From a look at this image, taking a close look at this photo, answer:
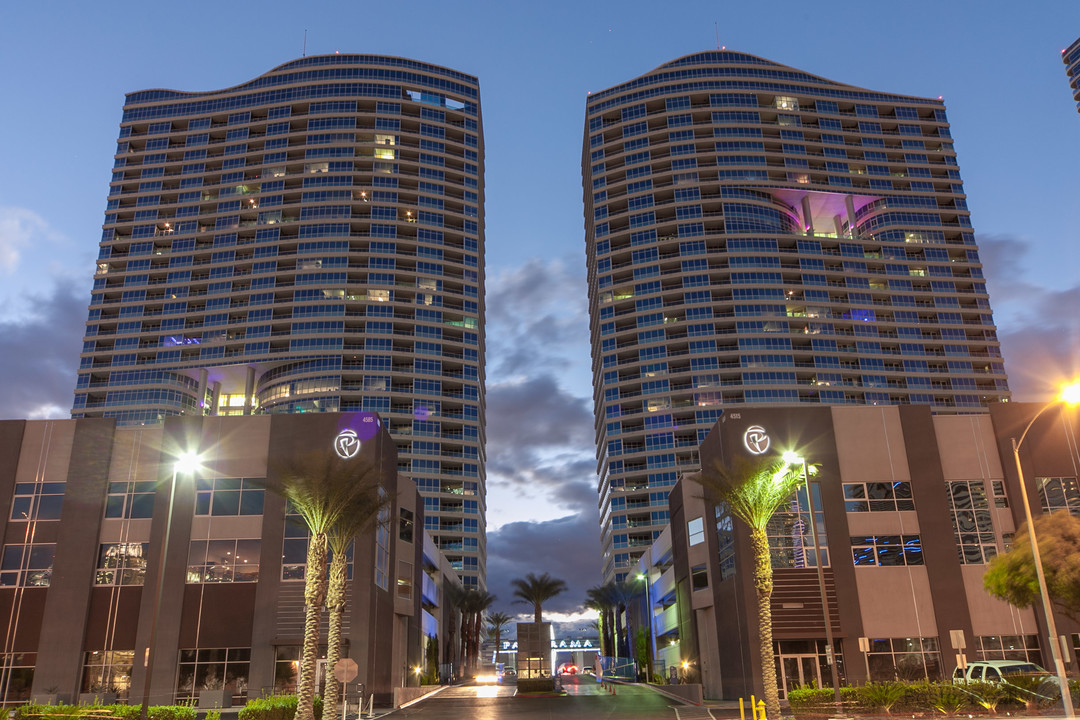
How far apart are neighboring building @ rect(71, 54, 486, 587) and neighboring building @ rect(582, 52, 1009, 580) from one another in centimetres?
2726

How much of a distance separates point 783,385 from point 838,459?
8275cm

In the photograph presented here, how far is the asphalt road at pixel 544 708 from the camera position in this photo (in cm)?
4041

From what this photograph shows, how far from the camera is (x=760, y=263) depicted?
14212cm

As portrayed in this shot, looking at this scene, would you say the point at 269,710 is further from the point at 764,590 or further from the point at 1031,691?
the point at 1031,691

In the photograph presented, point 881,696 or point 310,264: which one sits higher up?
point 310,264

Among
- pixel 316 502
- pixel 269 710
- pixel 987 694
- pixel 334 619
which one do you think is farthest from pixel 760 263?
pixel 269 710

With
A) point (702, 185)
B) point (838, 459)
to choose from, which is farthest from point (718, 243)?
point (838, 459)

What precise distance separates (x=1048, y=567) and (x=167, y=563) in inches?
1896

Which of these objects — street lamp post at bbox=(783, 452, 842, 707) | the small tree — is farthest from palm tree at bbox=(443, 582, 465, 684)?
the small tree

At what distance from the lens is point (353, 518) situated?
135 feet

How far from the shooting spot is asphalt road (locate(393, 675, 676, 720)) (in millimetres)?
40406

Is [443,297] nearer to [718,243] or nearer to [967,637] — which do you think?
[718,243]

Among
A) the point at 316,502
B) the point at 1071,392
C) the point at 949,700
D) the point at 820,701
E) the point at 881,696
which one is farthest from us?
the point at 820,701

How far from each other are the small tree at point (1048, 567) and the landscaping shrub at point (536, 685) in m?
29.4
